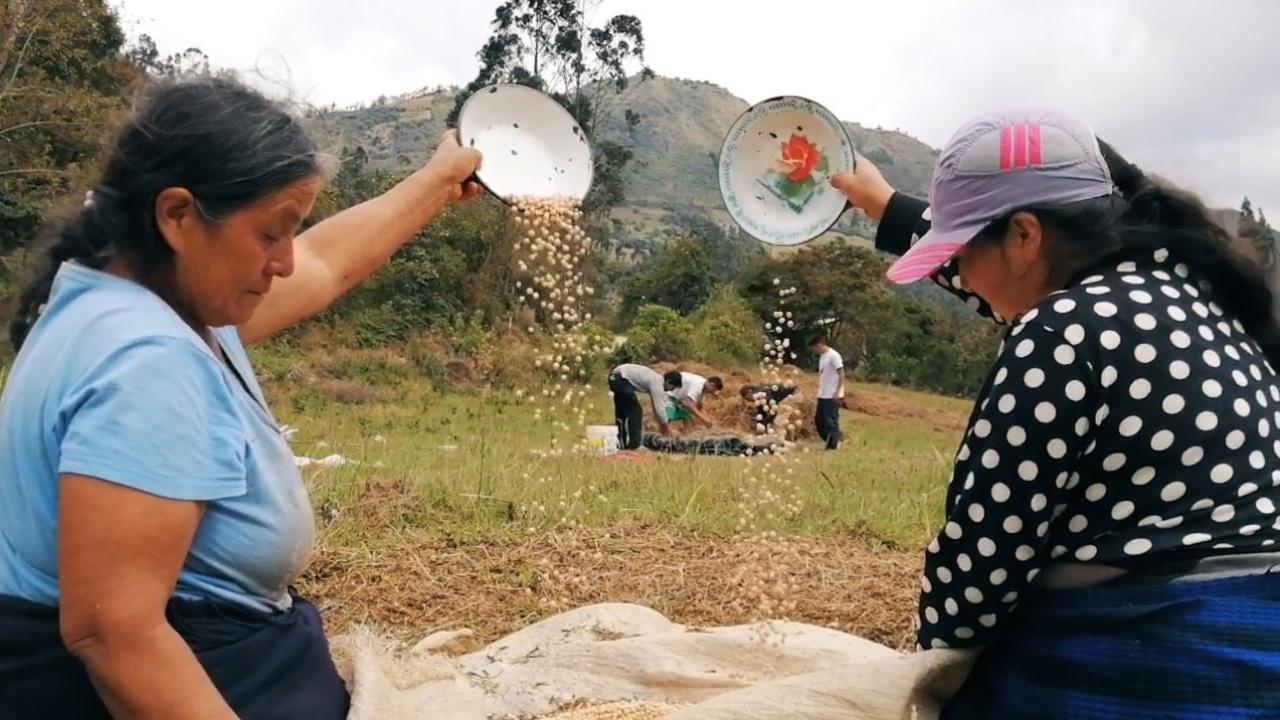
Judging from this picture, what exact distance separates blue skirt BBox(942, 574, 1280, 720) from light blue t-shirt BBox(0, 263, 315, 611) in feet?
3.57

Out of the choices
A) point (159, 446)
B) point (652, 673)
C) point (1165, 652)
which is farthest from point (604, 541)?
point (159, 446)

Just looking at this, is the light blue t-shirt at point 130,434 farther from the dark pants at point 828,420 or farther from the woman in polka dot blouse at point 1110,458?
the dark pants at point 828,420

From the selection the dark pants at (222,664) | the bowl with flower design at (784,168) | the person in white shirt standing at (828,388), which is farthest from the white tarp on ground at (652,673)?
the person in white shirt standing at (828,388)

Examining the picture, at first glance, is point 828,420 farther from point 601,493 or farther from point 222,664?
point 222,664

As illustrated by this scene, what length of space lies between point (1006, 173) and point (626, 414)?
A: 7.95 meters

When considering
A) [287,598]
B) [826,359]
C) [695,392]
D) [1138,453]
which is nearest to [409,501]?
[287,598]

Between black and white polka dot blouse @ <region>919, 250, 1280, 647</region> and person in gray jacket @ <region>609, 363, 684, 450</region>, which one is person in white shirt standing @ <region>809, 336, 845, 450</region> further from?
black and white polka dot blouse @ <region>919, 250, 1280, 647</region>

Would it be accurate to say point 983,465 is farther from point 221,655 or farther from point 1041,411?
point 221,655

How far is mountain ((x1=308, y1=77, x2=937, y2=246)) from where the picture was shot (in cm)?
7544

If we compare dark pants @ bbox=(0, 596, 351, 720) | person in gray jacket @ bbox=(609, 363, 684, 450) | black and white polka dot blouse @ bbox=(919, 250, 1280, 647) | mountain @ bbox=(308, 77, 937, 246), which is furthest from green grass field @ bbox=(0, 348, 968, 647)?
mountain @ bbox=(308, 77, 937, 246)

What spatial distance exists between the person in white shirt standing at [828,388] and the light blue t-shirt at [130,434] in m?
9.15

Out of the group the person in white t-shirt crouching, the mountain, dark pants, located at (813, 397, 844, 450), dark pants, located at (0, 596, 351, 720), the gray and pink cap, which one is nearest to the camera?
dark pants, located at (0, 596, 351, 720)

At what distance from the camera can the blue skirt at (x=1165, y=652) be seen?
1374mm

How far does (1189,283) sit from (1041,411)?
0.33 m
